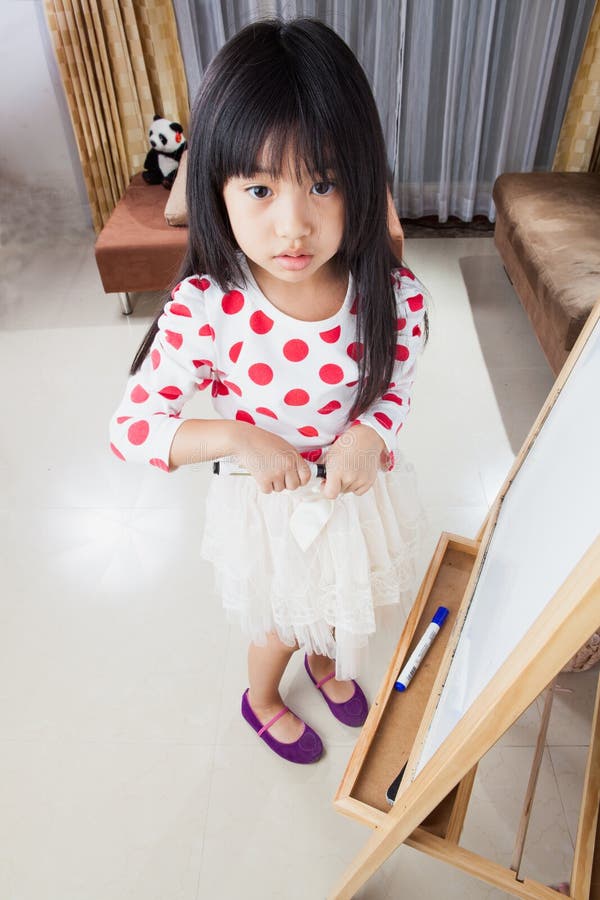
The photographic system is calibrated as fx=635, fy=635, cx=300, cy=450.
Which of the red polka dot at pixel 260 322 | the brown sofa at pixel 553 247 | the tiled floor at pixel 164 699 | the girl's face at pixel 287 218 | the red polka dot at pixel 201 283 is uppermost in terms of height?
the girl's face at pixel 287 218

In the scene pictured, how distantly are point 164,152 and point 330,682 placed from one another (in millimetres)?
1953

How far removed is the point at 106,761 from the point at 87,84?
232 cm

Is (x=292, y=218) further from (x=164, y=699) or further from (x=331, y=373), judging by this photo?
(x=164, y=699)

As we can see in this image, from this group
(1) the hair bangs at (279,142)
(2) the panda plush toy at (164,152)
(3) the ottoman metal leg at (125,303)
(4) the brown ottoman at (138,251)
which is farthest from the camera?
(2) the panda plush toy at (164,152)

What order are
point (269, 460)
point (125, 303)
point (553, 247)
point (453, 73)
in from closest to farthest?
point (269, 460)
point (553, 247)
point (125, 303)
point (453, 73)

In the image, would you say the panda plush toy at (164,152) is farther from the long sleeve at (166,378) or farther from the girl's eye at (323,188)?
the girl's eye at (323,188)

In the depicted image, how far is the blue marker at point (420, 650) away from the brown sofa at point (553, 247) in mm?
883

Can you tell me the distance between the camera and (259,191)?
60 centimetres

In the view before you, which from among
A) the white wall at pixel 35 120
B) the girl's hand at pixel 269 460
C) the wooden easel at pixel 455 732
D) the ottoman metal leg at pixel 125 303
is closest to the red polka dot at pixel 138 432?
the girl's hand at pixel 269 460

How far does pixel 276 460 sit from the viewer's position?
0.71 m

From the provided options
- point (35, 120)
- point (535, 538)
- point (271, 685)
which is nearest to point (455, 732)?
point (535, 538)

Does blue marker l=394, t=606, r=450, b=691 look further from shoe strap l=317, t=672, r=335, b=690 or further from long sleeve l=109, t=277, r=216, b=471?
long sleeve l=109, t=277, r=216, b=471

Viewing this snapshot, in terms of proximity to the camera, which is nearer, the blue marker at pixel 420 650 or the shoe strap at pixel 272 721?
the blue marker at pixel 420 650

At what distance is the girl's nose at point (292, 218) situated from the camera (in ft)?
1.92
